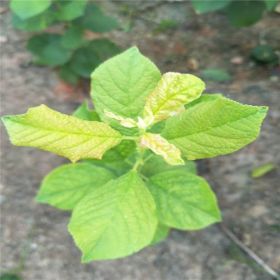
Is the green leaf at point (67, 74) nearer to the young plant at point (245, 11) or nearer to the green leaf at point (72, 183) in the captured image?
the young plant at point (245, 11)

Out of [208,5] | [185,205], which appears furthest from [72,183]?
[208,5]

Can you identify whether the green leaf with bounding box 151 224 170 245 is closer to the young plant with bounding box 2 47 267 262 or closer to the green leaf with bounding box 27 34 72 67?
the young plant with bounding box 2 47 267 262

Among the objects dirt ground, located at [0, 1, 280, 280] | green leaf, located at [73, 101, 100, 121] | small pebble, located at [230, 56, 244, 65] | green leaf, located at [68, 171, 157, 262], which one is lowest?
dirt ground, located at [0, 1, 280, 280]

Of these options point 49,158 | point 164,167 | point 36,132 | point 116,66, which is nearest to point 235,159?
point 164,167

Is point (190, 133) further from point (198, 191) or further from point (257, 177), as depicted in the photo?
point (257, 177)

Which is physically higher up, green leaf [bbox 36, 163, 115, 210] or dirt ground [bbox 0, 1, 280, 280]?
green leaf [bbox 36, 163, 115, 210]

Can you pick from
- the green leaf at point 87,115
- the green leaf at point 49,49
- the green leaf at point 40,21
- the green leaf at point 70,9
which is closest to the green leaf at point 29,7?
the green leaf at point 70,9

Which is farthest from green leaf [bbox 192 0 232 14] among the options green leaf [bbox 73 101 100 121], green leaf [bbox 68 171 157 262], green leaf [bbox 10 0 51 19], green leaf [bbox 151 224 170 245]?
green leaf [bbox 68 171 157 262]
